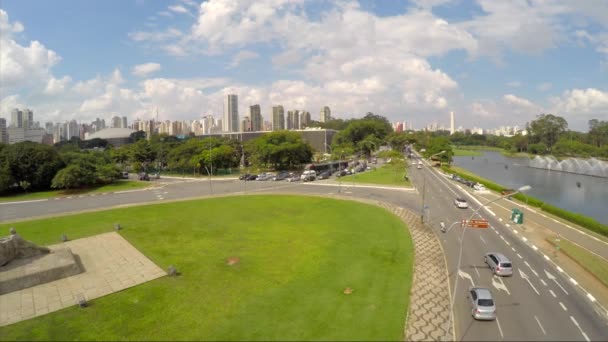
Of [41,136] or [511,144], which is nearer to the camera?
[511,144]

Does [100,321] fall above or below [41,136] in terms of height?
below

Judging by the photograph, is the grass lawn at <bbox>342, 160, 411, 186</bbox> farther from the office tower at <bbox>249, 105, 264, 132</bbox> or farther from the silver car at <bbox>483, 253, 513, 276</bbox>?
the office tower at <bbox>249, 105, 264, 132</bbox>

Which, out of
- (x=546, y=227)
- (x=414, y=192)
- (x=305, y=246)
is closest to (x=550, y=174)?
(x=414, y=192)

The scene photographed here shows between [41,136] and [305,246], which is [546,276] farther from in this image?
[41,136]

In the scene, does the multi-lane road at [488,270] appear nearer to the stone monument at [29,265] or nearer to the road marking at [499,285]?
the road marking at [499,285]

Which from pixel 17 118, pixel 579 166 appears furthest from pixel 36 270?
pixel 17 118

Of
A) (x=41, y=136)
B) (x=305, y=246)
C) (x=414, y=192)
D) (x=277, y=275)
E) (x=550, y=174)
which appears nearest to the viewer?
(x=277, y=275)

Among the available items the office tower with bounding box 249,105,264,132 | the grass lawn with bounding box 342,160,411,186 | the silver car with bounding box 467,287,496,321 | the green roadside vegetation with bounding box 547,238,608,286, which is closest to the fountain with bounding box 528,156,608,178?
the grass lawn with bounding box 342,160,411,186
